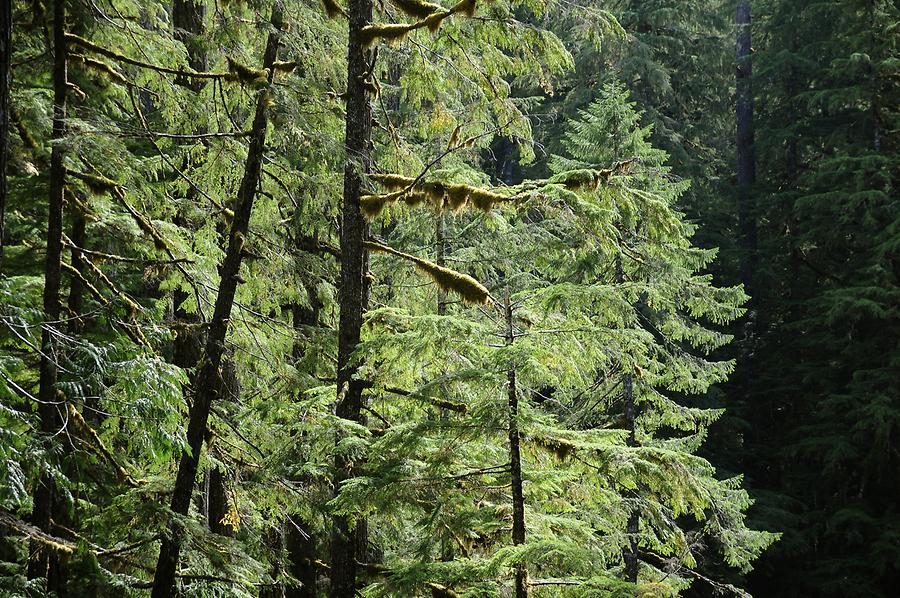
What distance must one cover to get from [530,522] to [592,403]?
611 centimetres

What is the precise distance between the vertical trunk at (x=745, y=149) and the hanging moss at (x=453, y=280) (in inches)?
626

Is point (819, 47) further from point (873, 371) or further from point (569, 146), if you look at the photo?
point (569, 146)

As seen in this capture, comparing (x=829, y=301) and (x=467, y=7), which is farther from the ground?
(x=829, y=301)

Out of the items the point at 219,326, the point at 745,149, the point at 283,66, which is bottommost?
the point at 219,326

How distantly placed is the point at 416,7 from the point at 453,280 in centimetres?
244

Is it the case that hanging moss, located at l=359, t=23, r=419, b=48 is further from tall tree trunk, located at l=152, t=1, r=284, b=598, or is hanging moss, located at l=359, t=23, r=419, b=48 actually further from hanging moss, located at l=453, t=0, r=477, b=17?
tall tree trunk, located at l=152, t=1, r=284, b=598

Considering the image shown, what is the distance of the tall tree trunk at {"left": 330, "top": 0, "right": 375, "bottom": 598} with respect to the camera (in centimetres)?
725

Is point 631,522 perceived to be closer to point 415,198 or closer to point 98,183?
point 415,198

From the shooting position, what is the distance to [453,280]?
7.05 metres

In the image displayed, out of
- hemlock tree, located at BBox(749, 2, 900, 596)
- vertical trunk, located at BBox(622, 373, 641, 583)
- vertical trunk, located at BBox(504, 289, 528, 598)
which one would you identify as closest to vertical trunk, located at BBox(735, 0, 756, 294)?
hemlock tree, located at BBox(749, 2, 900, 596)

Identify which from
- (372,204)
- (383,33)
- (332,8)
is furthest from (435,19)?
(372,204)

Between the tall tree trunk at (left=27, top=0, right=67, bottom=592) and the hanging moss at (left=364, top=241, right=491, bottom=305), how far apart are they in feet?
8.46

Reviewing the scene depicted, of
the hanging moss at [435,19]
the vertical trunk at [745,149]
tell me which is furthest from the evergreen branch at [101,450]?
the vertical trunk at [745,149]

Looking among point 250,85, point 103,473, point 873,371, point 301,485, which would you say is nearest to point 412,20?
point 250,85
